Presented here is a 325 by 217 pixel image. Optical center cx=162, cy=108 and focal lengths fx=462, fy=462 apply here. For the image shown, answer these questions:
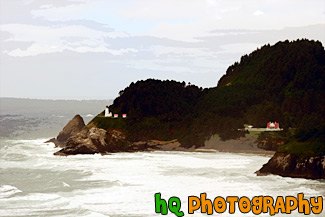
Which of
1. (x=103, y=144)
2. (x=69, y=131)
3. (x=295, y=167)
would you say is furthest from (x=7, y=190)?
(x=69, y=131)

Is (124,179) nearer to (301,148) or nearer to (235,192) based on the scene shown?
(235,192)

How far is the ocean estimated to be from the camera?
56281mm

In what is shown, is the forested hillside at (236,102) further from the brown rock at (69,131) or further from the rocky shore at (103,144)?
the brown rock at (69,131)

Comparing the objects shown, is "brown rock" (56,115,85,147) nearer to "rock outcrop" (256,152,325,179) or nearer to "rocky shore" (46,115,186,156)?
"rocky shore" (46,115,186,156)

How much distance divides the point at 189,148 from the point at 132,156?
18.5m

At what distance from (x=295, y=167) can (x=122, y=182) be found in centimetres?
2894

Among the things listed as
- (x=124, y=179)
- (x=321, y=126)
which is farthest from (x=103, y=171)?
(x=321, y=126)

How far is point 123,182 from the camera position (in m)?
73.6

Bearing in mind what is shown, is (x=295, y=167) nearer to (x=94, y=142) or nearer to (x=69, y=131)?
(x=94, y=142)

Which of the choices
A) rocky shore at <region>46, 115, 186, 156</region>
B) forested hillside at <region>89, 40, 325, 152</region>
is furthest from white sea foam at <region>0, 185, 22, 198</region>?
forested hillside at <region>89, 40, 325, 152</region>

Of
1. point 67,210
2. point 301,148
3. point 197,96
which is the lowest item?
point 67,210

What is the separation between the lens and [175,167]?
301ft

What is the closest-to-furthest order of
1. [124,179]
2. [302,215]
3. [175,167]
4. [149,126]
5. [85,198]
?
[302,215], [85,198], [124,179], [175,167], [149,126]

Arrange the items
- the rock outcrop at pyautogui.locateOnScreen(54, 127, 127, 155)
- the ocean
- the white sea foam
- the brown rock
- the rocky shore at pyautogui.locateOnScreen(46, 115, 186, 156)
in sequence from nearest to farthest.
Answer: the ocean, the white sea foam, the rock outcrop at pyautogui.locateOnScreen(54, 127, 127, 155), the rocky shore at pyautogui.locateOnScreen(46, 115, 186, 156), the brown rock
